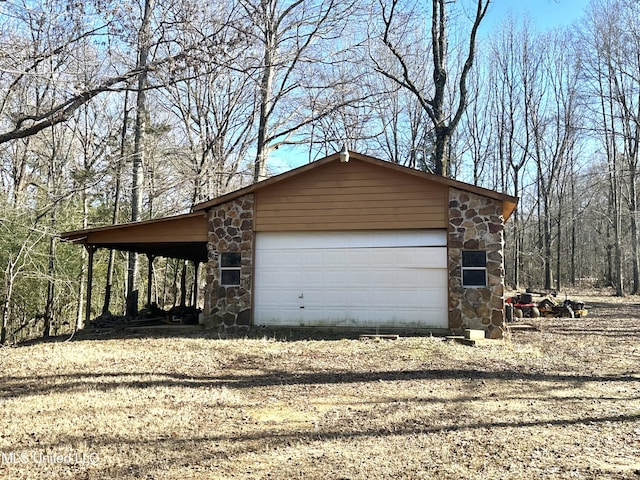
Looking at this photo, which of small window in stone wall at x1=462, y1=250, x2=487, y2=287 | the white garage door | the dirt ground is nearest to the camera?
the dirt ground

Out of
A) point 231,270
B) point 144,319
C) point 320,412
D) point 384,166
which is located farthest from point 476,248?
point 144,319

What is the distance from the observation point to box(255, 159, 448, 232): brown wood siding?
10.8 metres

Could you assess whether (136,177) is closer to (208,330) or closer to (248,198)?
(248,198)

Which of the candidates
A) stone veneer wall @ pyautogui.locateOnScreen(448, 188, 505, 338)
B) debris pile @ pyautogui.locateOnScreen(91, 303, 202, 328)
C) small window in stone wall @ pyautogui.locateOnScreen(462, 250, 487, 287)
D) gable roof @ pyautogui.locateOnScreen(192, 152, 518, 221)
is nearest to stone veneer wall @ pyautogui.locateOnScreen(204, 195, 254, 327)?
gable roof @ pyautogui.locateOnScreen(192, 152, 518, 221)

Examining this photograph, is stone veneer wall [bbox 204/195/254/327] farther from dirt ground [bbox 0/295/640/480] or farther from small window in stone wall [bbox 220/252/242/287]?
dirt ground [bbox 0/295/640/480]

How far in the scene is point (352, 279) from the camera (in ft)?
36.4

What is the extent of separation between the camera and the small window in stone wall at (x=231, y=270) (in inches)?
452

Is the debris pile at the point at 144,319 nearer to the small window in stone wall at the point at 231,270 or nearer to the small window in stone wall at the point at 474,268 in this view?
the small window in stone wall at the point at 231,270

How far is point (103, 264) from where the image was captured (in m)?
16.2

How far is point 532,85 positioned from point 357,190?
2473cm

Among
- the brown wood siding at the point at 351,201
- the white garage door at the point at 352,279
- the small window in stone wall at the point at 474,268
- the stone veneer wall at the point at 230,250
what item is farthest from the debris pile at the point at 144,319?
the small window in stone wall at the point at 474,268

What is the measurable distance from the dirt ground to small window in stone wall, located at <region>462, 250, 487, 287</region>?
165 centimetres

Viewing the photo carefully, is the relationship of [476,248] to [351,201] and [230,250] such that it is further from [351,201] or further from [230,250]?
[230,250]

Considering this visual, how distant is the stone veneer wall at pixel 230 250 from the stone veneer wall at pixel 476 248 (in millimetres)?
4488
